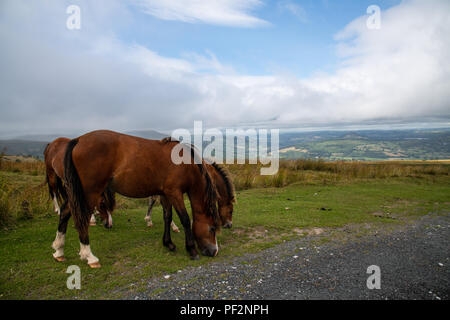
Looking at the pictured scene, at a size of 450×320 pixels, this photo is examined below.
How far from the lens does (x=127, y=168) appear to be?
4.44 m

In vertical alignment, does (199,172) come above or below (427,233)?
above

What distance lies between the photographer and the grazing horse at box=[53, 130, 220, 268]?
4.22 meters

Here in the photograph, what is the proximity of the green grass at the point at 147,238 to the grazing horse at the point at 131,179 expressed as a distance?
413 millimetres

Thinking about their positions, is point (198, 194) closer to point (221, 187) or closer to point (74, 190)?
point (221, 187)

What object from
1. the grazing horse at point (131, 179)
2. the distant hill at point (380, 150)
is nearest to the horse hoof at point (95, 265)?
the grazing horse at point (131, 179)

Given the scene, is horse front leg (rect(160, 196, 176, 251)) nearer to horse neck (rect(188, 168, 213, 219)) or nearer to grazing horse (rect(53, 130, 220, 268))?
grazing horse (rect(53, 130, 220, 268))

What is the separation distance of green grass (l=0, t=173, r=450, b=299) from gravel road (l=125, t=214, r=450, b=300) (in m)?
0.43

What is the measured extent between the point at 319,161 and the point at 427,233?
1370 cm

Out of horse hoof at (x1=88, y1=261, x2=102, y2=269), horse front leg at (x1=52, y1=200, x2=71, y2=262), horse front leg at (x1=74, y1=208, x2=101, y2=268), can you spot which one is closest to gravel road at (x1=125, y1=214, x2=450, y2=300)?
horse hoof at (x1=88, y1=261, x2=102, y2=269)

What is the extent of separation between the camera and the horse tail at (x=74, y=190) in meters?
4.17

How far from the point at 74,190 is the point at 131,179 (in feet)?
3.20

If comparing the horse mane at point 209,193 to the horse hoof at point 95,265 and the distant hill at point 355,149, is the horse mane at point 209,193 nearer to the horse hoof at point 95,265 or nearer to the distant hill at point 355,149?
the horse hoof at point 95,265
